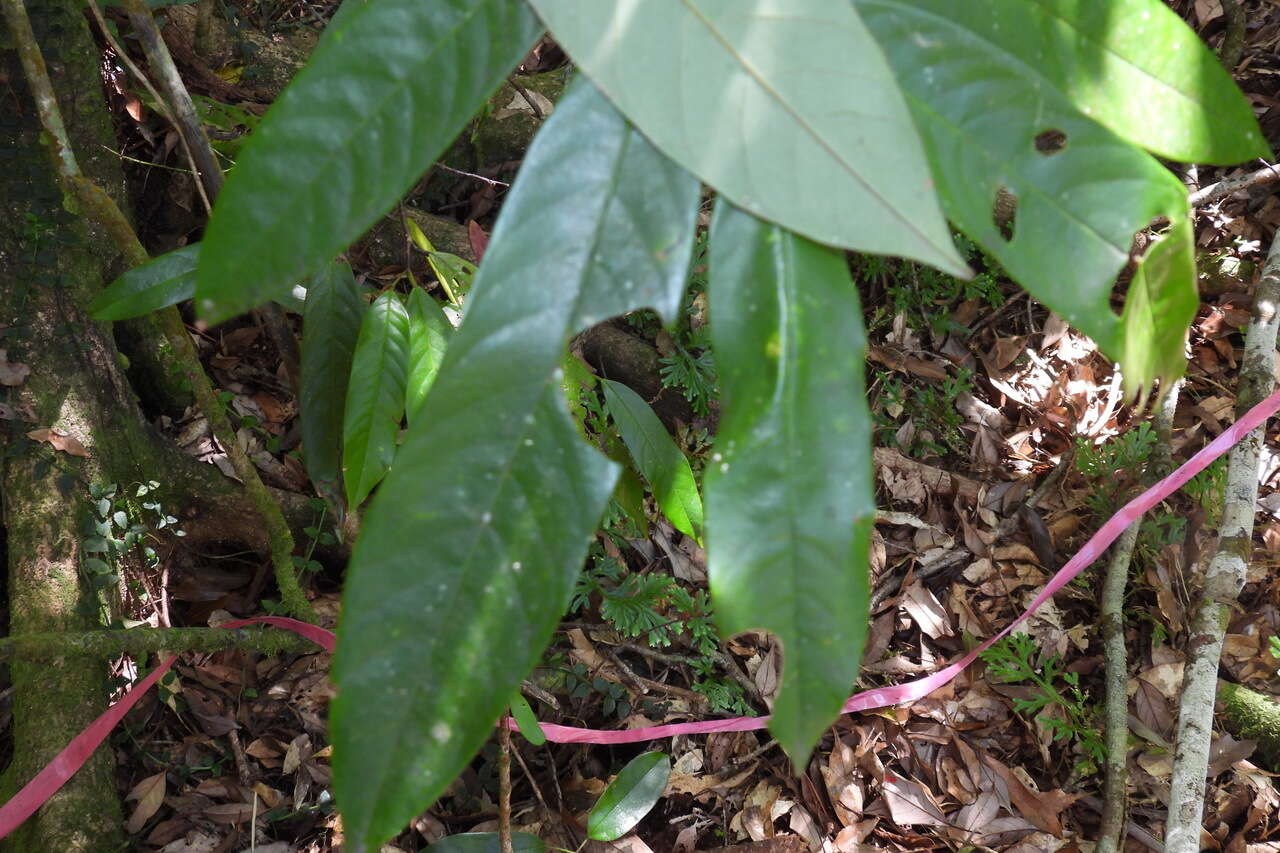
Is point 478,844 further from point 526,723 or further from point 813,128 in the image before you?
point 813,128

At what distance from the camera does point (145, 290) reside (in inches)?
42.1

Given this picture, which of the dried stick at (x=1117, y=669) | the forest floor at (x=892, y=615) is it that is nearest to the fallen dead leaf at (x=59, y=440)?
the forest floor at (x=892, y=615)

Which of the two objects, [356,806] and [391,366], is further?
[391,366]

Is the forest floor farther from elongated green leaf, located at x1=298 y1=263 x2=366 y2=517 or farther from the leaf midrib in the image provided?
the leaf midrib

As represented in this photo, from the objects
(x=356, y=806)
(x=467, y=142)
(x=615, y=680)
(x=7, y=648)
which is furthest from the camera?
(x=467, y=142)

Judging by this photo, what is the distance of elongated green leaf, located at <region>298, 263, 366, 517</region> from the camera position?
115cm

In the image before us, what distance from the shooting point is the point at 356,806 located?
20.1 inches

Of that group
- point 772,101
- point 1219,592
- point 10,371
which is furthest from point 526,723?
point 1219,592

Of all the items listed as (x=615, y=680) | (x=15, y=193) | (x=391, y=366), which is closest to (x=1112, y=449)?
(x=615, y=680)

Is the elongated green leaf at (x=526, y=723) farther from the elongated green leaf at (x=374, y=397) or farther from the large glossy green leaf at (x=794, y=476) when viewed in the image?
the large glossy green leaf at (x=794, y=476)

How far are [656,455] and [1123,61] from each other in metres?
0.85

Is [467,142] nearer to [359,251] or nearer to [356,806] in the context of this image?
[359,251]

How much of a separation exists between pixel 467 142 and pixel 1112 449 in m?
2.04

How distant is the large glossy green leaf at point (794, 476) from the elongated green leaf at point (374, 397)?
664 mm
